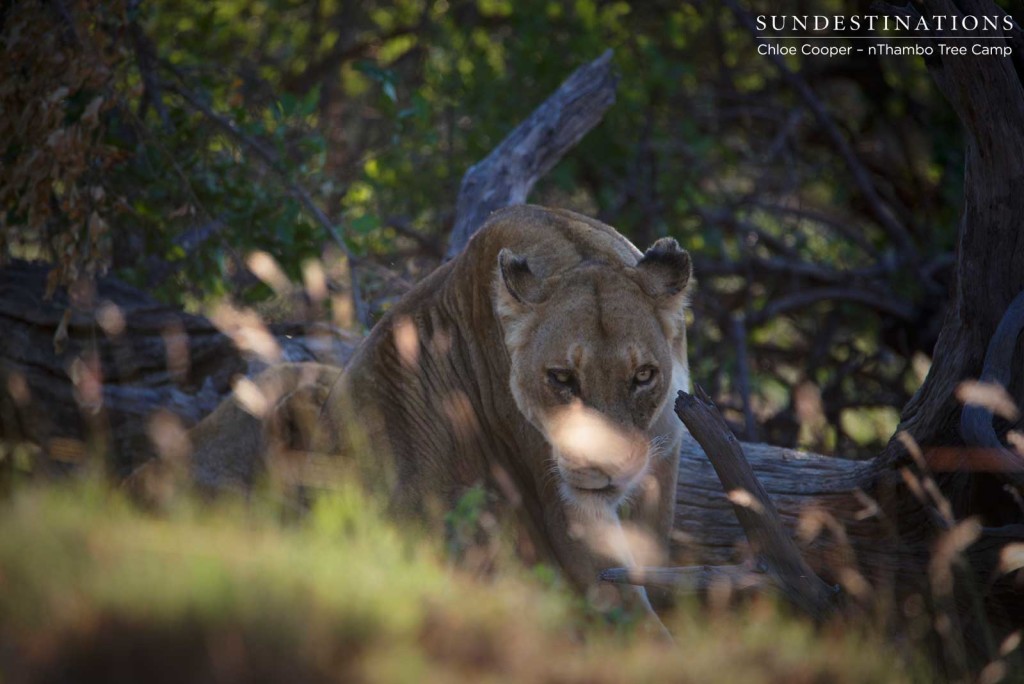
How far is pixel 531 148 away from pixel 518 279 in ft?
9.18

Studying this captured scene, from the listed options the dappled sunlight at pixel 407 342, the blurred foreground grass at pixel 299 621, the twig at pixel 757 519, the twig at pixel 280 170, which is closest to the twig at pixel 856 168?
the twig at pixel 280 170

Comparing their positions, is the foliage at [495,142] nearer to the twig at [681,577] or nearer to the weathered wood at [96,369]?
the weathered wood at [96,369]

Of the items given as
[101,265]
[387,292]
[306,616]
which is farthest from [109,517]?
[387,292]

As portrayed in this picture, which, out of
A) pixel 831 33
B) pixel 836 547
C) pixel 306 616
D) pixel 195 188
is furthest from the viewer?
pixel 831 33

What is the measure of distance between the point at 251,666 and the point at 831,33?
34.8 ft

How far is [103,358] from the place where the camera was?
22.3ft

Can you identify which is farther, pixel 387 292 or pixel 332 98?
pixel 332 98

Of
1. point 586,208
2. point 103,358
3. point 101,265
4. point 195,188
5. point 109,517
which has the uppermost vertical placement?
point 586,208

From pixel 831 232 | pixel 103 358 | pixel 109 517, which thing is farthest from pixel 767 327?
pixel 109 517

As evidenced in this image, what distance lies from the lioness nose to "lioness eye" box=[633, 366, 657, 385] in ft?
0.67

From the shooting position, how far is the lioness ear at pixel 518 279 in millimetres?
4613

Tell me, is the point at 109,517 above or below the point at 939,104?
below

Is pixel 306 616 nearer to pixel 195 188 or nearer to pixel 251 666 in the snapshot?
pixel 251 666

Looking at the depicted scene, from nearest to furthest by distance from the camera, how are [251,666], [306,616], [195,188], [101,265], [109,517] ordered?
[251,666] < [306,616] < [109,517] < [101,265] < [195,188]
